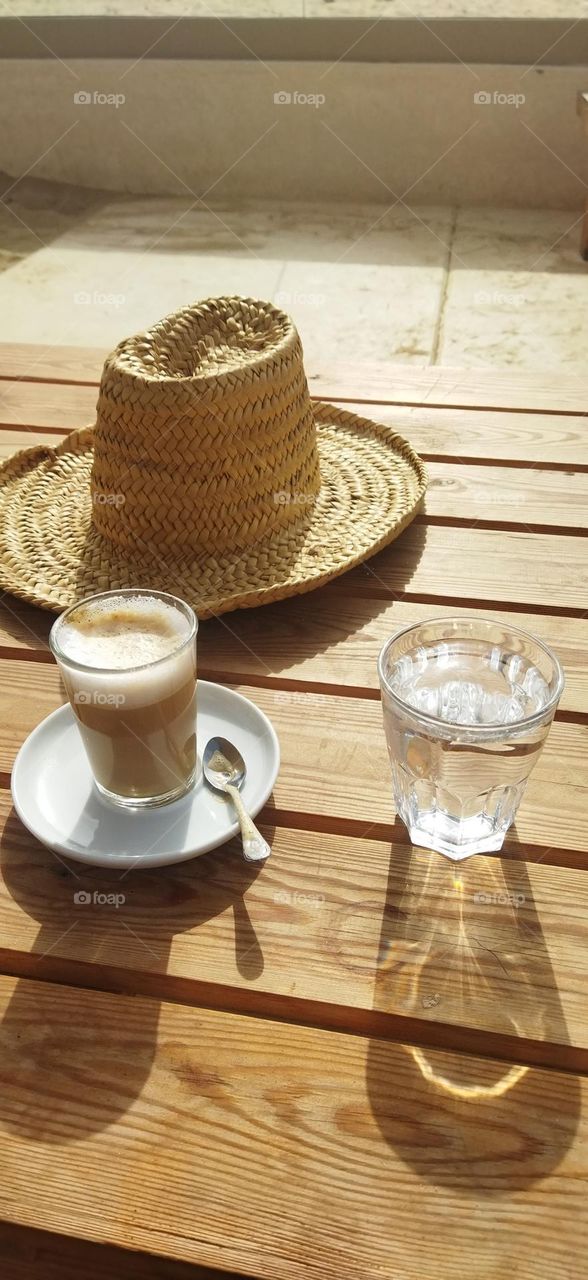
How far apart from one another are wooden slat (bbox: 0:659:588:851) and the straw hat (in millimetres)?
117

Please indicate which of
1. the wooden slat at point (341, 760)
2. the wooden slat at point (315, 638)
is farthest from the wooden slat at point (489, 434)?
the wooden slat at point (341, 760)

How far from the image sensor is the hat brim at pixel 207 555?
3.15ft

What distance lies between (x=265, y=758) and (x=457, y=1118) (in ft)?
0.88

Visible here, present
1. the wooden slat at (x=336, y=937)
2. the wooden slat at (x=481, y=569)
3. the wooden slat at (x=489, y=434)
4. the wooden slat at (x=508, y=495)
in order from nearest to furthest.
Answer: the wooden slat at (x=336, y=937), the wooden slat at (x=481, y=569), the wooden slat at (x=508, y=495), the wooden slat at (x=489, y=434)

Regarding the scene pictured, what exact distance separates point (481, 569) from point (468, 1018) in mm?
503

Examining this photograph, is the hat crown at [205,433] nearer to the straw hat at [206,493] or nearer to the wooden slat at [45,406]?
the straw hat at [206,493]

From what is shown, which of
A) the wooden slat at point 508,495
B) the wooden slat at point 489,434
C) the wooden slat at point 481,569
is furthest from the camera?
the wooden slat at point 489,434

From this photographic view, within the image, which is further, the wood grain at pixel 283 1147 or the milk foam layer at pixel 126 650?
the milk foam layer at pixel 126 650

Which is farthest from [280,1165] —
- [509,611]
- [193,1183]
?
[509,611]

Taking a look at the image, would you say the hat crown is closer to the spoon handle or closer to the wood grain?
the spoon handle

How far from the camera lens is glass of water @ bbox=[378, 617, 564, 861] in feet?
2.10

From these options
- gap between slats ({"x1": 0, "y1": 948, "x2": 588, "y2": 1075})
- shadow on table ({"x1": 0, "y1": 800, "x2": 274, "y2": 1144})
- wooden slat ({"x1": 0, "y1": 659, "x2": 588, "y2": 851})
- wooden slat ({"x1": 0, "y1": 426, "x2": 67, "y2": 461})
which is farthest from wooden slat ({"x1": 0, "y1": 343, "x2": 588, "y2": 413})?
gap between slats ({"x1": 0, "y1": 948, "x2": 588, "y2": 1075})

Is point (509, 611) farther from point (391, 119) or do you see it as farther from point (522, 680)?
point (391, 119)

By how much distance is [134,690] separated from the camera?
2.24 ft
